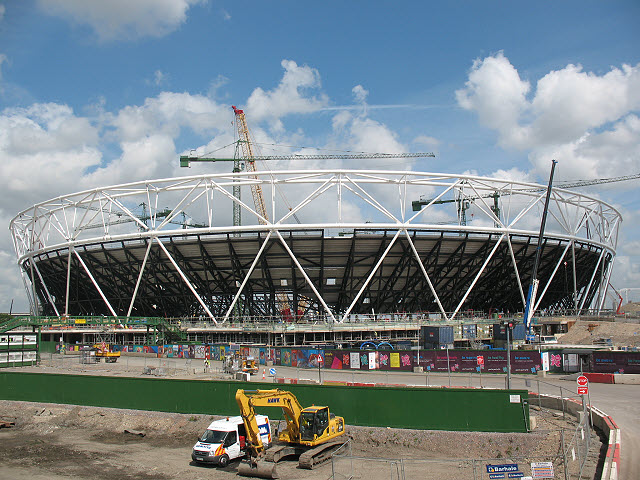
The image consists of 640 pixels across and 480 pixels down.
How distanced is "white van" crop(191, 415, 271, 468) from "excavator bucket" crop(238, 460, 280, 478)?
775 mm

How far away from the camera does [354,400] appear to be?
18.9m

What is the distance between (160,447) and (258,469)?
18.9 feet

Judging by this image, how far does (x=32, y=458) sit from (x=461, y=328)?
106 feet

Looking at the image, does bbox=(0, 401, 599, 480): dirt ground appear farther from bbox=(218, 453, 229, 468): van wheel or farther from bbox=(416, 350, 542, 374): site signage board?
bbox=(416, 350, 542, 374): site signage board

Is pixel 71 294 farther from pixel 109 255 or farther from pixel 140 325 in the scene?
pixel 140 325

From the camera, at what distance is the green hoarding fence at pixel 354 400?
688 inches

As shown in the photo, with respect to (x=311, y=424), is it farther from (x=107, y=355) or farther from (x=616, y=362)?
(x=107, y=355)

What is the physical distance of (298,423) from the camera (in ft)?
52.4

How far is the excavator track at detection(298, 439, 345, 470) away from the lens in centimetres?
1503

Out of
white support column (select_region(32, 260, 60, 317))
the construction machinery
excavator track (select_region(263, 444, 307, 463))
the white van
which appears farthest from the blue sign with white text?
white support column (select_region(32, 260, 60, 317))

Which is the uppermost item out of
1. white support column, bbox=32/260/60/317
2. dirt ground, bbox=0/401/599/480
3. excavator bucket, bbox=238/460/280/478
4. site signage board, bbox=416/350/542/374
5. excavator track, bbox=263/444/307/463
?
white support column, bbox=32/260/60/317

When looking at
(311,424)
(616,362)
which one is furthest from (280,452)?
(616,362)

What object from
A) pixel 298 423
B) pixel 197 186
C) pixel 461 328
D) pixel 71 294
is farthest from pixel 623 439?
pixel 71 294

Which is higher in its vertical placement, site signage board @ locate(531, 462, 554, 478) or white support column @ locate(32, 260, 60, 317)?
white support column @ locate(32, 260, 60, 317)
